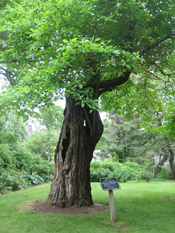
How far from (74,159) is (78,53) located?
374cm

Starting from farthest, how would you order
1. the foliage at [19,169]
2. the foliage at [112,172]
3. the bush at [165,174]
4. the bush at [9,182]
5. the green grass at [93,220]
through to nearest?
1. the bush at [165,174]
2. the foliage at [112,172]
3. the foliage at [19,169]
4. the bush at [9,182]
5. the green grass at [93,220]

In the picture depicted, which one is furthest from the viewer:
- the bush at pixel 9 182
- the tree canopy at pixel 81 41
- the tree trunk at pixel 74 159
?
the bush at pixel 9 182

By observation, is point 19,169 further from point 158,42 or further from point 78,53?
point 78,53

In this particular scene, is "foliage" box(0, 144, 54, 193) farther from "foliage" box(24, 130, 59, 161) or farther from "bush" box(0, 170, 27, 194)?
"foliage" box(24, 130, 59, 161)

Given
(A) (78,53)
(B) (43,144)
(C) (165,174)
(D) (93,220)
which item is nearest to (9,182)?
(D) (93,220)

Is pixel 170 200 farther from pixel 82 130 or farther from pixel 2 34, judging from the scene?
pixel 2 34

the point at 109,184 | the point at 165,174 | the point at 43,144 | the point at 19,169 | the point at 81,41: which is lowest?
the point at 165,174

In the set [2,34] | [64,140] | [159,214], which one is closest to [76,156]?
[64,140]

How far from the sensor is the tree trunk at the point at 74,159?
8172mm

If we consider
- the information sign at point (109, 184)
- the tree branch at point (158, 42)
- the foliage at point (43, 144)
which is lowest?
the information sign at point (109, 184)

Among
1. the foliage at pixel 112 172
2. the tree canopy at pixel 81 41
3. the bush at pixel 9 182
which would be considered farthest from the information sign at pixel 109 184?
the foliage at pixel 112 172

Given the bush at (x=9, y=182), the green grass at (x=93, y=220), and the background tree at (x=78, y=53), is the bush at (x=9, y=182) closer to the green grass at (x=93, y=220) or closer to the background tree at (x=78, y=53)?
the green grass at (x=93, y=220)

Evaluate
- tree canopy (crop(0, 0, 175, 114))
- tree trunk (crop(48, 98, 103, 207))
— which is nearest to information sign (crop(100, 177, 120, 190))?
tree trunk (crop(48, 98, 103, 207))

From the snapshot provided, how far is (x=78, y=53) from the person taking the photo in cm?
610
